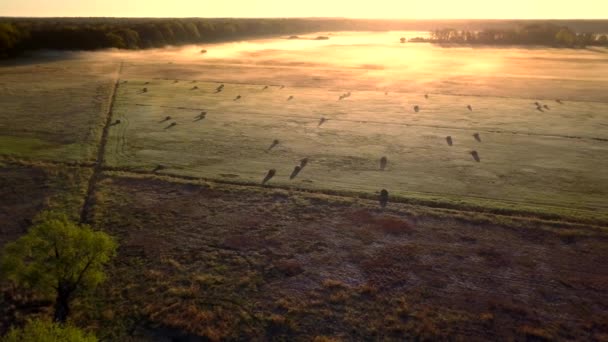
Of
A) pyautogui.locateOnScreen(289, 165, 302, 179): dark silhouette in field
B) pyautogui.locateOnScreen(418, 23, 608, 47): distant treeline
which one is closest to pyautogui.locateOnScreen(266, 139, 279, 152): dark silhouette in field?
pyautogui.locateOnScreen(289, 165, 302, 179): dark silhouette in field

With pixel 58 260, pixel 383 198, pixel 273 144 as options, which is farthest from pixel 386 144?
pixel 58 260

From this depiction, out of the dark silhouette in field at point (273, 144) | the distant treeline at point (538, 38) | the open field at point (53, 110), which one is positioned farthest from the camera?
the distant treeline at point (538, 38)

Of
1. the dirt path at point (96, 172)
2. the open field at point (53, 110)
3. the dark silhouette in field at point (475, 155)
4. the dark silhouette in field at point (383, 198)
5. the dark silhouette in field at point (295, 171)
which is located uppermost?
the open field at point (53, 110)

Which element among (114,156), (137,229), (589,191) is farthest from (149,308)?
(589,191)

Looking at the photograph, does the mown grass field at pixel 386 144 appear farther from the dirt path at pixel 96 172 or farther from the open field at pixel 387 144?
the dirt path at pixel 96 172

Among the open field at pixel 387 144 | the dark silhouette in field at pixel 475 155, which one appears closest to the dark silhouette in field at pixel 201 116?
the open field at pixel 387 144

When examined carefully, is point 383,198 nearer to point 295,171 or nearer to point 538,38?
point 295,171

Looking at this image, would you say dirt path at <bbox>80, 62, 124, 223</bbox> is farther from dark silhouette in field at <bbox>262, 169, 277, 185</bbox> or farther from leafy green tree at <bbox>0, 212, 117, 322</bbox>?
dark silhouette in field at <bbox>262, 169, 277, 185</bbox>
